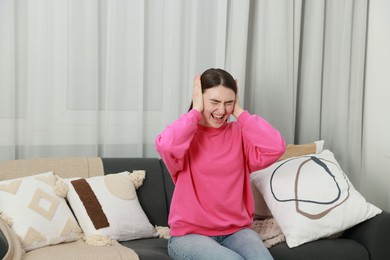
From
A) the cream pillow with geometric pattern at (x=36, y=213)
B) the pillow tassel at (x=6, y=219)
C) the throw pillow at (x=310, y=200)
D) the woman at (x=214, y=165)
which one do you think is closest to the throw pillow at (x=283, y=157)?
the throw pillow at (x=310, y=200)

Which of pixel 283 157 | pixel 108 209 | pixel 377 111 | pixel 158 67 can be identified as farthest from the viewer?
pixel 377 111

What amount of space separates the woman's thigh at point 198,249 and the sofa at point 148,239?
0.09 meters

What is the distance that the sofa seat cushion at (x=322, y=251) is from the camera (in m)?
2.37

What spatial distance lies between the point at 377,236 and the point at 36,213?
57.4 inches

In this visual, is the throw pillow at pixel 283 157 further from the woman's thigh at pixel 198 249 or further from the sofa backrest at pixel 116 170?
the woman's thigh at pixel 198 249

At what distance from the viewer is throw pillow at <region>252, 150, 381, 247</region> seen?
246 cm

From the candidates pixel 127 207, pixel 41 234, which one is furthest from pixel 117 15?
pixel 41 234

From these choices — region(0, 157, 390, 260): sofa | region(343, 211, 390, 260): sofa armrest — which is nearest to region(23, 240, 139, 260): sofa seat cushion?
region(0, 157, 390, 260): sofa

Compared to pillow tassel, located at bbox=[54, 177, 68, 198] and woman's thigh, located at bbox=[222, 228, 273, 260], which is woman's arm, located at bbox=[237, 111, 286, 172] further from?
pillow tassel, located at bbox=[54, 177, 68, 198]

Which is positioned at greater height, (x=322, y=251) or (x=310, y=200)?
(x=310, y=200)

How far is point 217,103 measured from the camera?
7.47 ft

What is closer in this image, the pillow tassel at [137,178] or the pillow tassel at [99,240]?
the pillow tassel at [99,240]

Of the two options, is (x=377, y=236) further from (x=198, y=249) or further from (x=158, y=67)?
(x=158, y=67)

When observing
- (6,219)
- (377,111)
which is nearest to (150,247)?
(6,219)
